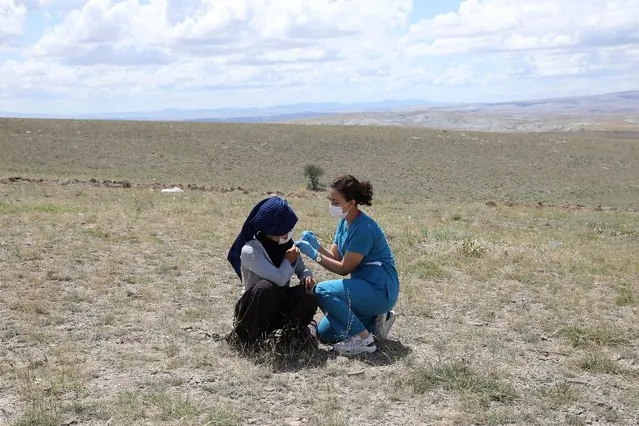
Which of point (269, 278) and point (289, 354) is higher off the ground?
point (269, 278)

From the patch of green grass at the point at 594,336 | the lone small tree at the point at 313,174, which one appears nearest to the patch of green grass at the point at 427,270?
the patch of green grass at the point at 594,336

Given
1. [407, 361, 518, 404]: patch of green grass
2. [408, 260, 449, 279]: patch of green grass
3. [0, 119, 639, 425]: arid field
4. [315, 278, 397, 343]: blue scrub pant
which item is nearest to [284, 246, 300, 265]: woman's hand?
[315, 278, 397, 343]: blue scrub pant

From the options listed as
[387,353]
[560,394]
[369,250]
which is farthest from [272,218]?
[560,394]

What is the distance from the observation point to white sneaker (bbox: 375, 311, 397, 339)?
6.08m

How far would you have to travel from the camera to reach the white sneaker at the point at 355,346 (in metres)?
5.77

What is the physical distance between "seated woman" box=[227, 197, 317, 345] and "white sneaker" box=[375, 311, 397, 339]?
2.22 ft

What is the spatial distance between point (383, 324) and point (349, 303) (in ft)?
1.47

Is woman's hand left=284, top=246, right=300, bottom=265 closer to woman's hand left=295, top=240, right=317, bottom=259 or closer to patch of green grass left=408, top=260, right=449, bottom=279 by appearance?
woman's hand left=295, top=240, right=317, bottom=259

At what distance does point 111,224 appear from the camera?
11414 millimetres

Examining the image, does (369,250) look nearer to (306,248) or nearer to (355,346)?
(306,248)

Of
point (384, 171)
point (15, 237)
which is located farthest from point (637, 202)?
point (15, 237)

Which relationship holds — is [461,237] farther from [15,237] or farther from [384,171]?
[384,171]

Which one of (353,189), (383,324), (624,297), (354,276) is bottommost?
(624,297)

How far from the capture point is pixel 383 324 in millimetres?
6078
